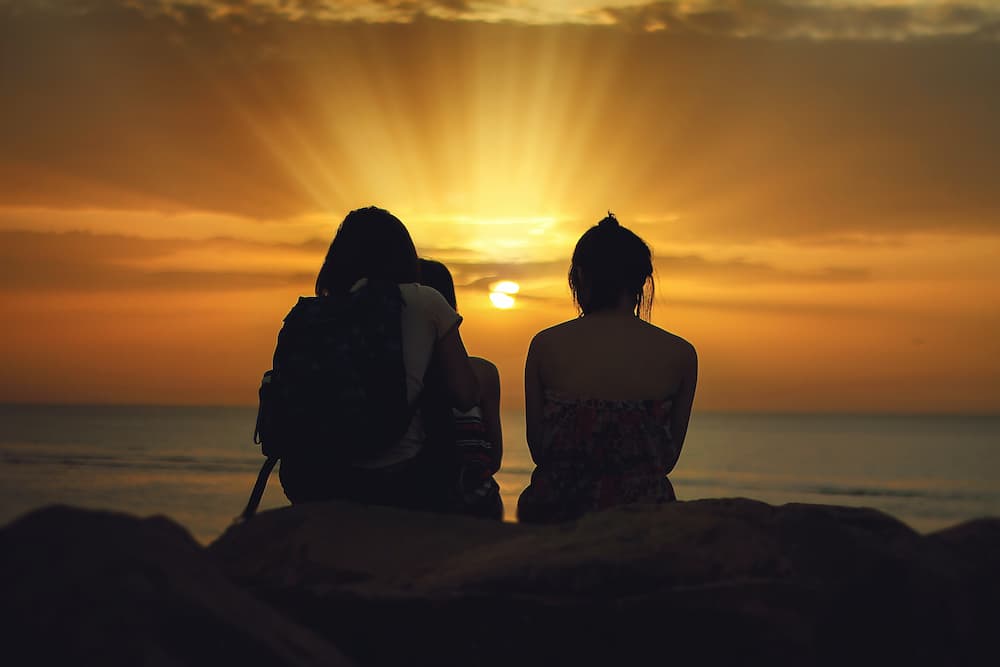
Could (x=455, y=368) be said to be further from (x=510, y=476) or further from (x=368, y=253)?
(x=510, y=476)

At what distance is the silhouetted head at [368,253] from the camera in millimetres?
4039

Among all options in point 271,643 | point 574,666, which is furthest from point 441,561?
point 271,643

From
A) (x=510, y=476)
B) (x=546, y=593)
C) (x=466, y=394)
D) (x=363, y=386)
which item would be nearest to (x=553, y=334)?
(x=466, y=394)

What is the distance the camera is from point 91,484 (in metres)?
28.7

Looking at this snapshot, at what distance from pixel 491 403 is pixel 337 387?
4.46 feet

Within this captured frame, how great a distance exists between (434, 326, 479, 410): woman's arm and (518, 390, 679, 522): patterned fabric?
56 cm

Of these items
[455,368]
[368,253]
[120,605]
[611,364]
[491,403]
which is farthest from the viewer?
[491,403]

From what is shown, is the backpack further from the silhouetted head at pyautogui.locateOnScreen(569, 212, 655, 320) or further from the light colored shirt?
the silhouetted head at pyautogui.locateOnScreen(569, 212, 655, 320)

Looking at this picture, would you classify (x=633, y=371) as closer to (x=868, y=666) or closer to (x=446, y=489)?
(x=446, y=489)

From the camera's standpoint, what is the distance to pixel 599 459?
4219mm

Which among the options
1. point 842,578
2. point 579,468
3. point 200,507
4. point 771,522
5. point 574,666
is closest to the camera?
point 574,666

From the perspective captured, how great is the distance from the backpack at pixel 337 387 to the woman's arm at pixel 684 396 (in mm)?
1304

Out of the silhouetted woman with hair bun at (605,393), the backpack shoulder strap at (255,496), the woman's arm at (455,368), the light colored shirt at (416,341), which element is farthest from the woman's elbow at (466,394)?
the backpack shoulder strap at (255,496)

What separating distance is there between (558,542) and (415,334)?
1.33 m
